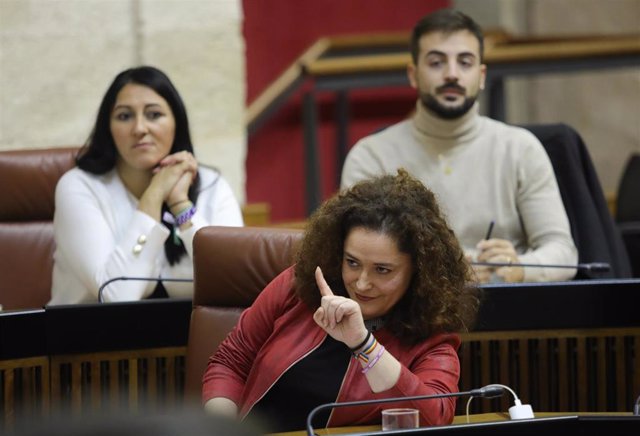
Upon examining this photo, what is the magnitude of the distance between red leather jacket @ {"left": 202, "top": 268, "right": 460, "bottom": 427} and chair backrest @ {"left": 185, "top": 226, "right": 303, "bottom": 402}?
0.63 feet

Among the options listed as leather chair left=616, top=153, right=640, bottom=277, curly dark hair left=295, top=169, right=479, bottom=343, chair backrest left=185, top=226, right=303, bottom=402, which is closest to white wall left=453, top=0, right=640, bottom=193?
leather chair left=616, top=153, right=640, bottom=277

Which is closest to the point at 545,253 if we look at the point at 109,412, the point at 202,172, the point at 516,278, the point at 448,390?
the point at 516,278

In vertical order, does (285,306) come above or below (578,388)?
above

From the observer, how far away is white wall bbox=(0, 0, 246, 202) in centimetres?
404

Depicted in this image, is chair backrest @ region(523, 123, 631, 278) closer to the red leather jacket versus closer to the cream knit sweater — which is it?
the cream knit sweater

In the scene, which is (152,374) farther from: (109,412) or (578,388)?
(109,412)

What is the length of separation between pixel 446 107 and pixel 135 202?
0.99 meters

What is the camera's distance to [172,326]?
2.53 metres

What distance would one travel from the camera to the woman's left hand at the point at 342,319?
1887 millimetres

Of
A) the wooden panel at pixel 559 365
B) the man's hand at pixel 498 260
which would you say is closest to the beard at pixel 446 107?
the man's hand at pixel 498 260

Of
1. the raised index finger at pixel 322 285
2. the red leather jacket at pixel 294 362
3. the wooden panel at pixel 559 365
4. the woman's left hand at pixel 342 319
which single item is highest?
the raised index finger at pixel 322 285

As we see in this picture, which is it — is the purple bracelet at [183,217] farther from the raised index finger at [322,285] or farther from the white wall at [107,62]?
the white wall at [107,62]

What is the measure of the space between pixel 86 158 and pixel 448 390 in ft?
5.14

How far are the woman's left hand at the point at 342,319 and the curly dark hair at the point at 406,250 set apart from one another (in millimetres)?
159
